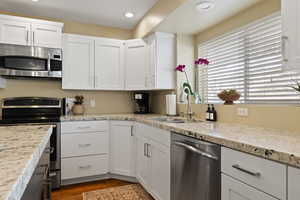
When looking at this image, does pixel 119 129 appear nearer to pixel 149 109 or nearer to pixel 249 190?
pixel 149 109

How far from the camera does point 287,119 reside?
1537 mm

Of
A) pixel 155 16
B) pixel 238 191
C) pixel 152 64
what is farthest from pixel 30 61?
pixel 238 191

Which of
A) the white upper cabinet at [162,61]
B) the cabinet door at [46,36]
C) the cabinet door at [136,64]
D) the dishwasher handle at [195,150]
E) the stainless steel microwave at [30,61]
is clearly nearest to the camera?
the dishwasher handle at [195,150]

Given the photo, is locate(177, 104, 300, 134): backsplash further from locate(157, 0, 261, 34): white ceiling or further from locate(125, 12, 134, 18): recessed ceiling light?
locate(125, 12, 134, 18): recessed ceiling light

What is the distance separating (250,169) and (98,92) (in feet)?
9.55

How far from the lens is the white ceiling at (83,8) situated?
8.67ft

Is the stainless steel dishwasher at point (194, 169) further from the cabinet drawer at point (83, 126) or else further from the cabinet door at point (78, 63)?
the cabinet door at point (78, 63)

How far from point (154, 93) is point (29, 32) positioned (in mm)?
2113

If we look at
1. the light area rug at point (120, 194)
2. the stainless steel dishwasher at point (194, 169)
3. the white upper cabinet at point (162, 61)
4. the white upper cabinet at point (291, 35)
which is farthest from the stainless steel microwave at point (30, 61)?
the white upper cabinet at point (291, 35)

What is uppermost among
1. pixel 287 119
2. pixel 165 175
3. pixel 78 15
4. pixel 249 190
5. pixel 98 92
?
pixel 78 15

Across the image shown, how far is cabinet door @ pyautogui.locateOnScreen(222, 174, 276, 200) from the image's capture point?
0.96m

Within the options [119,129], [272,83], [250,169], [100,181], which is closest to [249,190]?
[250,169]

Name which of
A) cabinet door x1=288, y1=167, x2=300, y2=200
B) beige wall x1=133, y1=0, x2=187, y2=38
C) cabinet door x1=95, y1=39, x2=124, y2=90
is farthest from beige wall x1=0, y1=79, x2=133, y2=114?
cabinet door x1=288, y1=167, x2=300, y2=200

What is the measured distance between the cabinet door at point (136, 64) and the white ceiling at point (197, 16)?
0.51m
